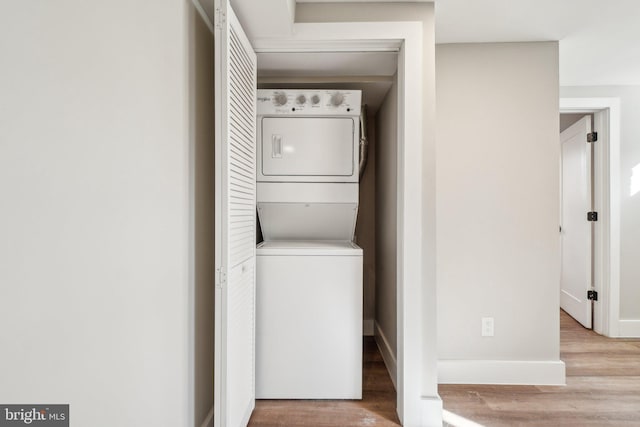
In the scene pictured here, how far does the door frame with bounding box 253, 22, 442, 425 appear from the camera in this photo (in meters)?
1.86

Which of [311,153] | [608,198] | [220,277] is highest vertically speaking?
[311,153]

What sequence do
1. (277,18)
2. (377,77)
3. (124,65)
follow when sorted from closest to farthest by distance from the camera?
(124,65) < (277,18) < (377,77)

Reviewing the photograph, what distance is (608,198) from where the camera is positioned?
3.23 m

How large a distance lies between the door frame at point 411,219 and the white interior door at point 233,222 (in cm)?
45

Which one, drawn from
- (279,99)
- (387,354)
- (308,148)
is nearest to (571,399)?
(387,354)

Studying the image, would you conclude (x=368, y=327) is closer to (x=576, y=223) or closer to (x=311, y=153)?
(x=311, y=153)

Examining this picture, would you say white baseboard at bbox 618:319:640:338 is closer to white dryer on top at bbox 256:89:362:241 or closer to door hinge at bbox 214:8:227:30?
white dryer on top at bbox 256:89:362:241

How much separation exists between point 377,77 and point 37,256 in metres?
2.14

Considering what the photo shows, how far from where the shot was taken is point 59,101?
0.78m

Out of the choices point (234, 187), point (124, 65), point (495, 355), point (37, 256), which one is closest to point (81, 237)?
point (37, 256)

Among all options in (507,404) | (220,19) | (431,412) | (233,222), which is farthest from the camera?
(507,404)

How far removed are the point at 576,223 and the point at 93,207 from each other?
4297 mm

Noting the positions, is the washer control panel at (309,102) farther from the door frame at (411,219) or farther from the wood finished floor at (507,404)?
the wood finished floor at (507,404)

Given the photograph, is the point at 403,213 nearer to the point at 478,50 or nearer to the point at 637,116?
the point at 478,50
